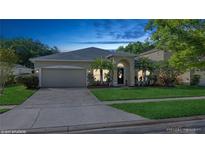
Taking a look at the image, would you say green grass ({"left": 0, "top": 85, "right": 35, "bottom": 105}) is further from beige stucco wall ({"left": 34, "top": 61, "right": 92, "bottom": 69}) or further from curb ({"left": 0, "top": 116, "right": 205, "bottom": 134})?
beige stucco wall ({"left": 34, "top": 61, "right": 92, "bottom": 69})

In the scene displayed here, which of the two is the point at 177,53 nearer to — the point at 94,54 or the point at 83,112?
the point at 83,112

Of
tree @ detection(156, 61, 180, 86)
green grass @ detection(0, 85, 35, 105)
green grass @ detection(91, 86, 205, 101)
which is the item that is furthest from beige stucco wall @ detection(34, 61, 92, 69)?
tree @ detection(156, 61, 180, 86)

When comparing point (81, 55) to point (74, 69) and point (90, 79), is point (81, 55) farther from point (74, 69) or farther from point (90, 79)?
point (90, 79)

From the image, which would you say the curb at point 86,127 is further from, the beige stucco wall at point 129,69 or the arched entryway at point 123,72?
the arched entryway at point 123,72

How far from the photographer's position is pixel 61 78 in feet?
65.2

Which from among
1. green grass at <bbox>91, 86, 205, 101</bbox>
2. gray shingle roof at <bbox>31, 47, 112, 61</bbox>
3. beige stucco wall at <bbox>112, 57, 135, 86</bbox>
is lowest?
green grass at <bbox>91, 86, 205, 101</bbox>

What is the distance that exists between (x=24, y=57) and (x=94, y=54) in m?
24.0

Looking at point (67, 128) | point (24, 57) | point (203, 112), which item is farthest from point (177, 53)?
point (24, 57)

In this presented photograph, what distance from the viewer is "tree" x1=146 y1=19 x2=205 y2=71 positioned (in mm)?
7809

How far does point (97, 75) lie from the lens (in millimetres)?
20641

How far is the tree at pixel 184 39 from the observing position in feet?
25.6

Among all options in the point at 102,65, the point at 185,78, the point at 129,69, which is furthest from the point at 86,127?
the point at 185,78

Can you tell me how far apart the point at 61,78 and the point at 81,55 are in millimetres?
3712
